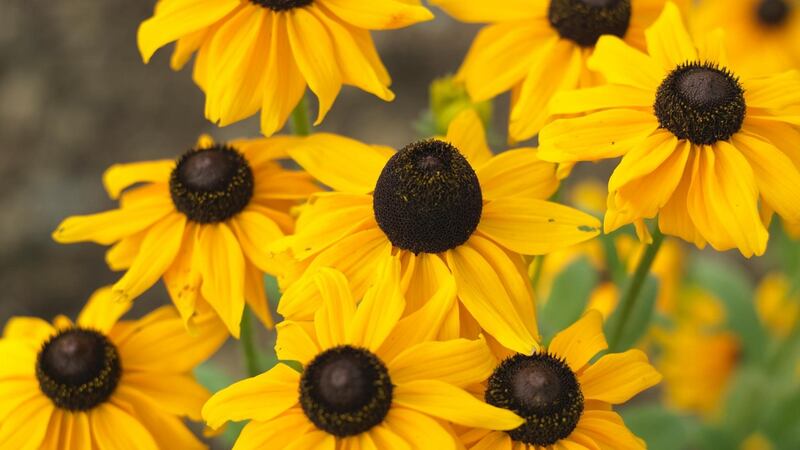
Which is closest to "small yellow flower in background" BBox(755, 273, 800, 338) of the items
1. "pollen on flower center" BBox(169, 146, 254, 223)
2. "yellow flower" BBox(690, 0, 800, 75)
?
"yellow flower" BBox(690, 0, 800, 75)

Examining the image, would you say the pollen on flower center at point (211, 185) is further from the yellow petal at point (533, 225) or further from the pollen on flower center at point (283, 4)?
the yellow petal at point (533, 225)

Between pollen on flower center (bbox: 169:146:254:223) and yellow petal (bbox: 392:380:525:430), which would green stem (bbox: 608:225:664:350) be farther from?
pollen on flower center (bbox: 169:146:254:223)

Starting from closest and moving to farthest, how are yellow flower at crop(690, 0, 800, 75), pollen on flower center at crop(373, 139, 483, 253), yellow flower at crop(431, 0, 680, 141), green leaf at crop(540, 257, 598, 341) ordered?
pollen on flower center at crop(373, 139, 483, 253)
yellow flower at crop(431, 0, 680, 141)
green leaf at crop(540, 257, 598, 341)
yellow flower at crop(690, 0, 800, 75)

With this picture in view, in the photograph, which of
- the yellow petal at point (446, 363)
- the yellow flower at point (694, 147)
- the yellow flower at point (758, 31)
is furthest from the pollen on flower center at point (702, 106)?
the yellow flower at point (758, 31)

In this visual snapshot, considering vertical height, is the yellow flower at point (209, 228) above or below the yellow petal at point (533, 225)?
below

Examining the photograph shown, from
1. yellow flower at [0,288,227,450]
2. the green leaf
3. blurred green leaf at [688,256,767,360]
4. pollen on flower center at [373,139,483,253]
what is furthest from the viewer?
blurred green leaf at [688,256,767,360]

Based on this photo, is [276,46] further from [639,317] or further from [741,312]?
[741,312]

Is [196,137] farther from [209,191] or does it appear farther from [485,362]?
[485,362]
